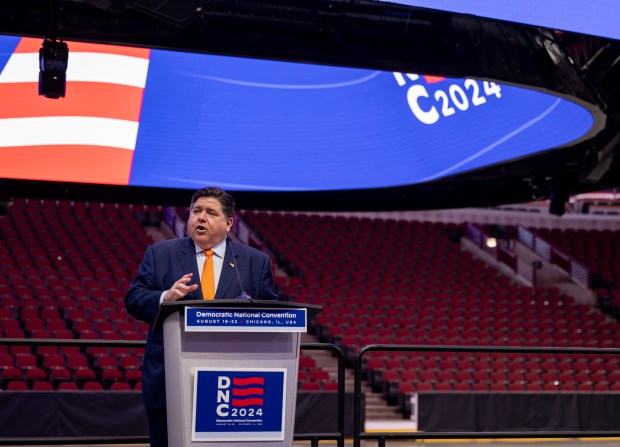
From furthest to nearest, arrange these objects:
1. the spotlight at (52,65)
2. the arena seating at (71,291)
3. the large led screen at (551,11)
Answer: the arena seating at (71,291)
the spotlight at (52,65)
the large led screen at (551,11)

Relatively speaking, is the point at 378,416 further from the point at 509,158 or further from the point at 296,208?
the point at 509,158

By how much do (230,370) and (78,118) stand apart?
904 centimetres

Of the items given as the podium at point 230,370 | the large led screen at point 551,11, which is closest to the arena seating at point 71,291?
the large led screen at point 551,11

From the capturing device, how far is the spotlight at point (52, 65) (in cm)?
734

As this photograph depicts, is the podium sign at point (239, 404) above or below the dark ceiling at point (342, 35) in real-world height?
below

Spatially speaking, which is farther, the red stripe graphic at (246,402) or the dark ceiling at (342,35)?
the dark ceiling at (342,35)

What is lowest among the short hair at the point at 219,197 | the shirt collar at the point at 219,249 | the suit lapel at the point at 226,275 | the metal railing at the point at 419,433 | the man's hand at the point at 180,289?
the metal railing at the point at 419,433

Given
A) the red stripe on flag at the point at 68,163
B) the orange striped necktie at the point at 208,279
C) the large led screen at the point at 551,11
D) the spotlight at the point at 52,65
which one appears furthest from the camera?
the red stripe on flag at the point at 68,163

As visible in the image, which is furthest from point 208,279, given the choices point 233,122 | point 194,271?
point 233,122

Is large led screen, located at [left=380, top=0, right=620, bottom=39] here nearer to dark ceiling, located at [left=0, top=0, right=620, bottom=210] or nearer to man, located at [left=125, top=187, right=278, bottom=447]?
dark ceiling, located at [left=0, top=0, right=620, bottom=210]

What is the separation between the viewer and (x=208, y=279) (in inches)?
141

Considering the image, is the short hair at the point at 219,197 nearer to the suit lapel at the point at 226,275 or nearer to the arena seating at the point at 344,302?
the suit lapel at the point at 226,275

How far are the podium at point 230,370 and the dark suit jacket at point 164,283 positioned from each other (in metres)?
Answer: 0.15

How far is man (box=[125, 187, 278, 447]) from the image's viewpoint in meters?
3.46
